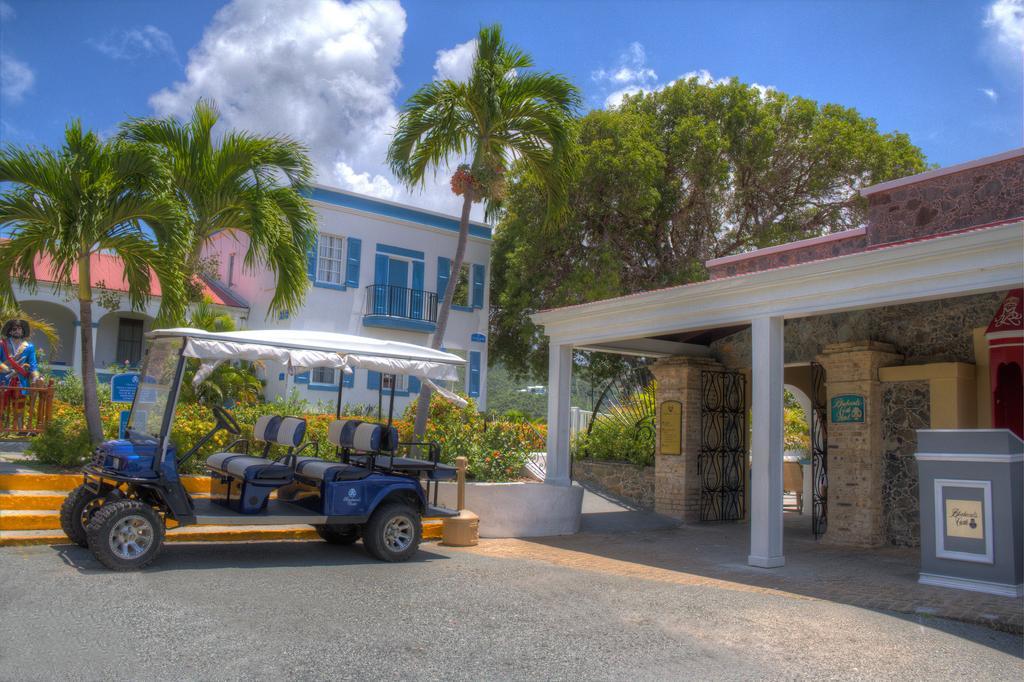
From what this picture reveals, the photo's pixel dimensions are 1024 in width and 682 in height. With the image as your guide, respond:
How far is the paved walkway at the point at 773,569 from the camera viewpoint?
7742 mm

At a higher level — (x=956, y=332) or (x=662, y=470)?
(x=956, y=332)

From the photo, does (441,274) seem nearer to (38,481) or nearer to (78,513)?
(38,481)

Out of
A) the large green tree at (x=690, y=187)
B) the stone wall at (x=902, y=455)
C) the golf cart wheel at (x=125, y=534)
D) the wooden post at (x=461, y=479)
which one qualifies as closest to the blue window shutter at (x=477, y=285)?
the large green tree at (x=690, y=187)

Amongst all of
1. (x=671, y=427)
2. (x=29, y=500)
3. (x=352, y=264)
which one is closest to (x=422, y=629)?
(x=29, y=500)

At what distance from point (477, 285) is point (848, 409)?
47.8ft

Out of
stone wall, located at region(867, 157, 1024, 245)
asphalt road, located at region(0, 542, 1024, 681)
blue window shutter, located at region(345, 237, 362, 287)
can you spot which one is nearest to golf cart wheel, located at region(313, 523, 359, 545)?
asphalt road, located at region(0, 542, 1024, 681)

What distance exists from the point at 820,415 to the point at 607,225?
11184 millimetres

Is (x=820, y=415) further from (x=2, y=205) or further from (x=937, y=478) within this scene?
(x=2, y=205)

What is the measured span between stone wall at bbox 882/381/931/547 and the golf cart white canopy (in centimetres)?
630

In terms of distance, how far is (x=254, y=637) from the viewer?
563cm

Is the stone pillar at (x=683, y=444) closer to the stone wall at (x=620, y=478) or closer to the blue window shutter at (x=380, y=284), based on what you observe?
the stone wall at (x=620, y=478)

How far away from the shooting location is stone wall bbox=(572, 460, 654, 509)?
1509cm

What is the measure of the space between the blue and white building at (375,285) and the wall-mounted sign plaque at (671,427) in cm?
823

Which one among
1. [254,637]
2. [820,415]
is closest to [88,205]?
[254,637]
